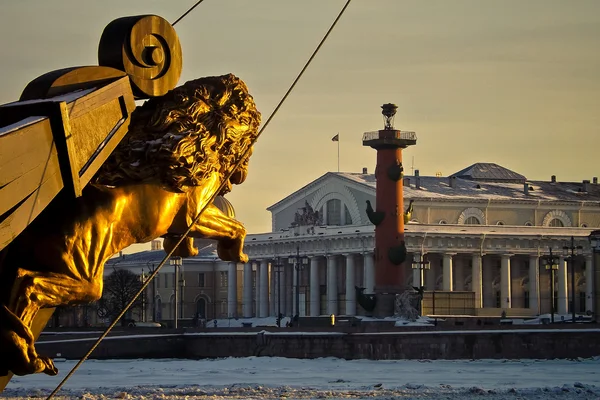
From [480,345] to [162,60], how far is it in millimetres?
43095

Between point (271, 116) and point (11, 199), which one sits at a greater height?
point (271, 116)

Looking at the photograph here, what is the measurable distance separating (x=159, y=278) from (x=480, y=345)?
62100 mm

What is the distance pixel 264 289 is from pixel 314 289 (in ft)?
18.5

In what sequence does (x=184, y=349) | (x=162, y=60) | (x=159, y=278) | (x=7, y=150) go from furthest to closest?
(x=159, y=278) → (x=184, y=349) → (x=162, y=60) → (x=7, y=150)

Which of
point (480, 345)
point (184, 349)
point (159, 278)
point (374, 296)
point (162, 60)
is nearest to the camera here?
point (162, 60)

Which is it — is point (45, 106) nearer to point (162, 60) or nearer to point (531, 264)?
point (162, 60)

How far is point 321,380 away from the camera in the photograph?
1297 inches

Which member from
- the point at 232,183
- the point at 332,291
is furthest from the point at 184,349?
the point at 232,183

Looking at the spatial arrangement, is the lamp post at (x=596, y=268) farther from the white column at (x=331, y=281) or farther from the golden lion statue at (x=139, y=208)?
the golden lion statue at (x=139, y=208)

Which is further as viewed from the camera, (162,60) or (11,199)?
(162,60)

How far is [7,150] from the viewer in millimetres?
2850

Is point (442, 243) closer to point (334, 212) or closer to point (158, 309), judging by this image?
point (334, 212)

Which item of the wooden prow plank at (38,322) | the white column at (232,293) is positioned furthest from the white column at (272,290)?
the wooden prow plank at (38,322)

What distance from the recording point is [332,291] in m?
85.3
